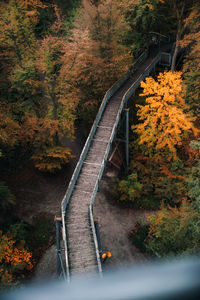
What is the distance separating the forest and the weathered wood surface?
2.97 m

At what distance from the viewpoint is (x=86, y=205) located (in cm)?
1633

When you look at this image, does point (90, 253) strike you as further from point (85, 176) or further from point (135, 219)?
point (135, 219)

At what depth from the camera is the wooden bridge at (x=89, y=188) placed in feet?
46.5

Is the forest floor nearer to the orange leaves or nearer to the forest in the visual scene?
the forest

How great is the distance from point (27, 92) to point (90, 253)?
1531cm

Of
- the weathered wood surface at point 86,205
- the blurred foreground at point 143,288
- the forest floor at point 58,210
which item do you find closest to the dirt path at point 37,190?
the forest floor at point 58,210

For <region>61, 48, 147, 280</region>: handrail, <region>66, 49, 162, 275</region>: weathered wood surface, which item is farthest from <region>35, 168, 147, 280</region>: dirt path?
<region>61, 48, 147, 280</region>: handrail

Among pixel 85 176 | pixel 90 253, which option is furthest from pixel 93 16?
pixel 90 253

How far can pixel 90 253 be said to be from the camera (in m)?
14.3

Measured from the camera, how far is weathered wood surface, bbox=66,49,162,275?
14.1 metres

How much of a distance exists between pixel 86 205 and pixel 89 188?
1439 mm

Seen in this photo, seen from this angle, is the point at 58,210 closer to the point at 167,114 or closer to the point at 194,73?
the point at 167,114

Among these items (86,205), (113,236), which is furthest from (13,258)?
(113,236)

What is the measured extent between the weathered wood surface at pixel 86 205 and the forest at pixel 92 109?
2975mm
